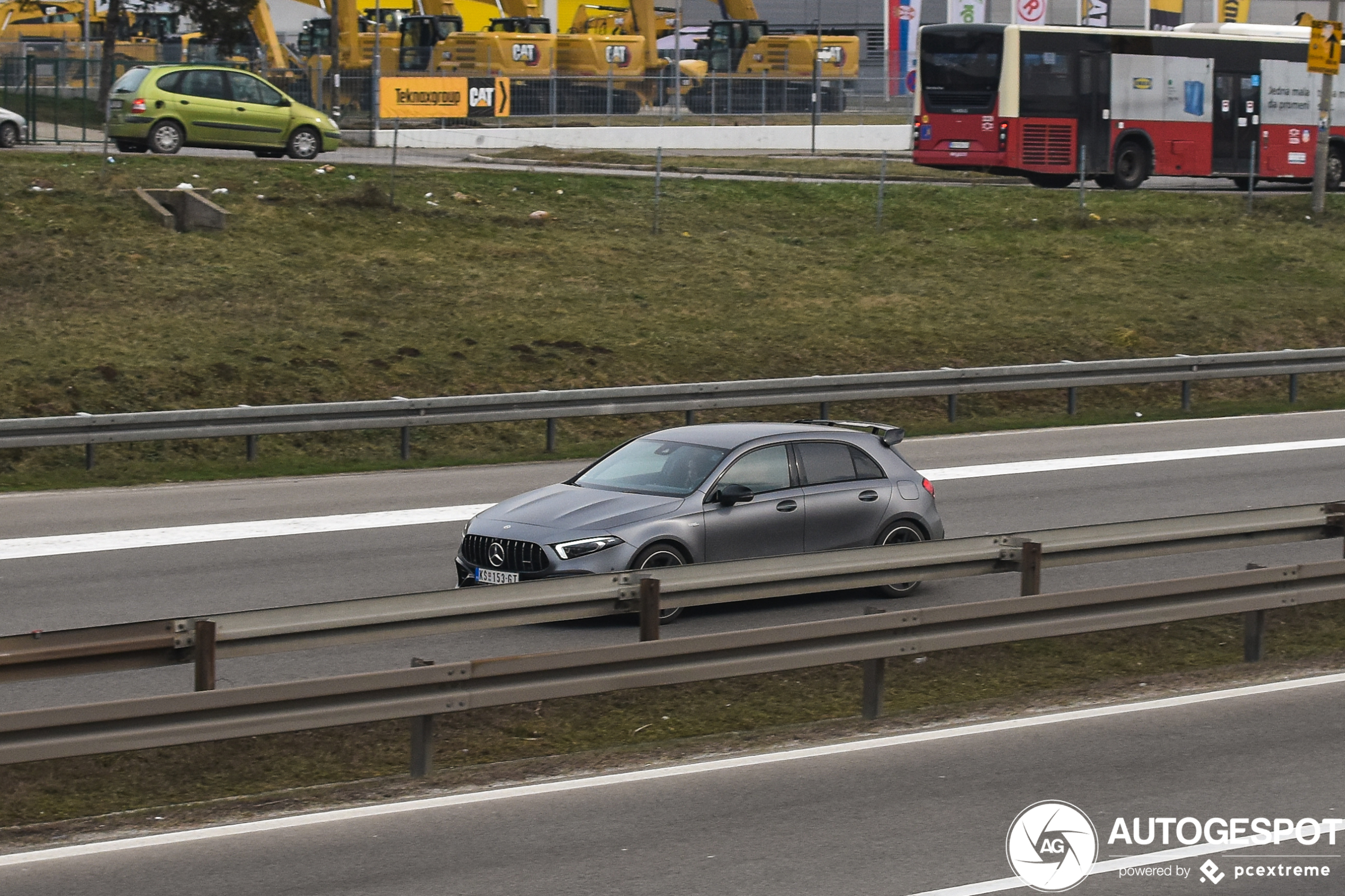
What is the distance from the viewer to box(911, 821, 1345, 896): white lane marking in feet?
21.3

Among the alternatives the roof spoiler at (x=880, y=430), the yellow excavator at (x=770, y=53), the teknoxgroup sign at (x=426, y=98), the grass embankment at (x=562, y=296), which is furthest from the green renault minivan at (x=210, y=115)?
the yellow excavator at (x=770, y=53)

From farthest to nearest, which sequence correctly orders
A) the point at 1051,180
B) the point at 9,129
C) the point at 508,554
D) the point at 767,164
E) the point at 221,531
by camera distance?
the point at 767,164 < the point at 1051,180 < the point at 9,129 < the point at 221,531 < the point at 508,554

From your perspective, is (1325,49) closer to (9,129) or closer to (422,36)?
(9,129)

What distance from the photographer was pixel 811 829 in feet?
23.7

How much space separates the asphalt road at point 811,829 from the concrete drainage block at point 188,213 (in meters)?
20.6

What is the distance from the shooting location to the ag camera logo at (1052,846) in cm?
666

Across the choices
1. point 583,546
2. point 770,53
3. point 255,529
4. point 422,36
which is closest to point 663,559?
point 583,546

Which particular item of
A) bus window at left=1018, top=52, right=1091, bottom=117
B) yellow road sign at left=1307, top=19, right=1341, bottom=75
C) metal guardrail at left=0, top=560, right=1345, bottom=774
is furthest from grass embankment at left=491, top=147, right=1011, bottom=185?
metal guardrail at left=0, top=560, right=1345, bottom=774

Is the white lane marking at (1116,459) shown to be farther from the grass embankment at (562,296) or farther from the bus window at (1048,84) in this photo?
the bus window at (1048,84)

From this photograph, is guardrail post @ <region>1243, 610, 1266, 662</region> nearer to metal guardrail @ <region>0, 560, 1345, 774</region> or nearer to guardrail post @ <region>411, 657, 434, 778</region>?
metal guardrail @ <region>0, 560, 1345, 774</region>

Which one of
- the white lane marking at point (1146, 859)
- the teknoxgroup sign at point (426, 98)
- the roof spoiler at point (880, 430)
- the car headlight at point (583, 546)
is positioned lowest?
the white lane marking at point (1146, 859)

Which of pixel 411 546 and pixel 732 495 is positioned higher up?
pixel 732 495

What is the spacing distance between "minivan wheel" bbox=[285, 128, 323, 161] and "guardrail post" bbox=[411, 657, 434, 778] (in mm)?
27336

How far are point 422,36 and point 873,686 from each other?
5397 centimetres
